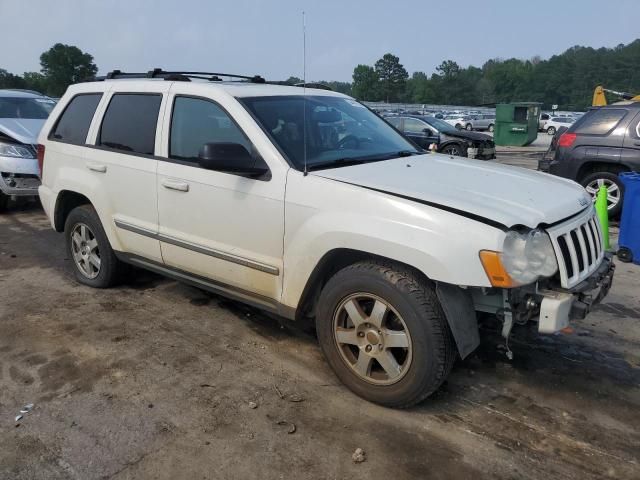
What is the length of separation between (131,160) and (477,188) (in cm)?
259

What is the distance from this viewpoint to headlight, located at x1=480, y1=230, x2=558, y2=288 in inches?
106

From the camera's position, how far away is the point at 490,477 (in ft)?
8.69

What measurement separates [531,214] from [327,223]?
1.08 metres

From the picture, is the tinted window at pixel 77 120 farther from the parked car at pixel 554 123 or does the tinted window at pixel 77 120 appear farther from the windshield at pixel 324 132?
the parked car at pixel 554 123

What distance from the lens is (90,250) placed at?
5047mm

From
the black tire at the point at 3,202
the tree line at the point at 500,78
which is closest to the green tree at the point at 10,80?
the tree line at the point at 500,78

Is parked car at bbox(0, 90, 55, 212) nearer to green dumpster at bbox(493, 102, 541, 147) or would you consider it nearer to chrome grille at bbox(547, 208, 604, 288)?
chrome grille at bbox(547, 208, 604, 288)

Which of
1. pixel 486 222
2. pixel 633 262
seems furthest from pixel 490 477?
pixel 633 262

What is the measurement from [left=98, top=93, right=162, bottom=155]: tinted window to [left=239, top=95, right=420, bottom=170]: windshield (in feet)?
2.99

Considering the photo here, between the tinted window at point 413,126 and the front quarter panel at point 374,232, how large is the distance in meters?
14.0

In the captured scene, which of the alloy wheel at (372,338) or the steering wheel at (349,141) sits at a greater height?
the steering wheel at (349,141)

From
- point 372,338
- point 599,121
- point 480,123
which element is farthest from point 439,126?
point 480,123

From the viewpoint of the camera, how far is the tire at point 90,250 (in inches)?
190

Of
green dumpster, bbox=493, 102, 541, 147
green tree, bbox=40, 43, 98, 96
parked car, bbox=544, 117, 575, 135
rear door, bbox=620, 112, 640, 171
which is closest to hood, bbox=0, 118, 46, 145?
rear door, bbox=620, 112, 640, 171
